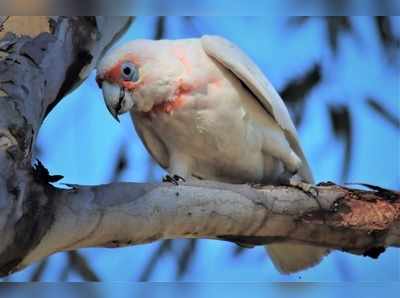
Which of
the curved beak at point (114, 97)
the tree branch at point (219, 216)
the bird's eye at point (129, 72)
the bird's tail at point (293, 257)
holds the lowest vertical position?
the bird's tail at point (293, 257)

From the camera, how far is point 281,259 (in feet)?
6.43

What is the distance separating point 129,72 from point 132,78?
2 centimetres

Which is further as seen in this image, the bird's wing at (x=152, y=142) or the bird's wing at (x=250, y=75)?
the bird's wing at (x=152, y=142)

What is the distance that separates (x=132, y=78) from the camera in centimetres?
181

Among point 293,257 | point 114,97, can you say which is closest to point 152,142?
point 114,97

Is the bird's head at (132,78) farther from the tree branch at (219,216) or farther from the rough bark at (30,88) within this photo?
the tree branch at (219,216)

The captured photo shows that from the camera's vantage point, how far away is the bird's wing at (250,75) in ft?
5.97

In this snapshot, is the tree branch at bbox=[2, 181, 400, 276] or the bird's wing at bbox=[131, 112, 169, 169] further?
the bird's wing at bbox=[131, 112, 169, 169]

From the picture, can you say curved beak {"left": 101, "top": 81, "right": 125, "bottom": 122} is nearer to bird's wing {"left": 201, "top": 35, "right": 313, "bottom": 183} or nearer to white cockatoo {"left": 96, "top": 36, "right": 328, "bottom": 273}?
white cockatoo {"left": 96, "top": 36, "right": 328, "bottom": 273}

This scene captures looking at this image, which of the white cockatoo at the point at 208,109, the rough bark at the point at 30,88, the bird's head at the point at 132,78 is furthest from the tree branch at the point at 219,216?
the bird's head at the point at 132,78

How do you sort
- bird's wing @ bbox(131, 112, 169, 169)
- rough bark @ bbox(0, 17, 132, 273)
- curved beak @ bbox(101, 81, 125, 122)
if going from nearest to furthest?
rough bark @ bbox(0, 17, 132, 273) → curved beak @ bbox(101, 81, 125, 122) → bird's wing @ bbox(131, 112, 169, 169)

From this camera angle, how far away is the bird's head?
179cm

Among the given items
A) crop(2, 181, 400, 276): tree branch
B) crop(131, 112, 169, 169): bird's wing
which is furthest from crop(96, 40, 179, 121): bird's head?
crop(2, 181, 400, 276): tree branch

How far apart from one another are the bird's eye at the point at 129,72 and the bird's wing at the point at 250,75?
20 cm
